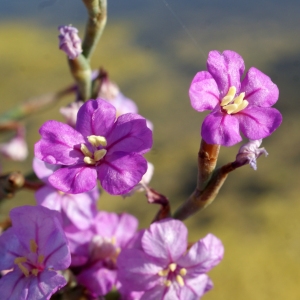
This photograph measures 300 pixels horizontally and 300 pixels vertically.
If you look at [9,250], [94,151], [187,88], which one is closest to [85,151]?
[94,151]

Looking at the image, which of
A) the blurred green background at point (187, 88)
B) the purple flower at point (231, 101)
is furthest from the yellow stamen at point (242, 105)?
the blurred green background at point (187, 88)

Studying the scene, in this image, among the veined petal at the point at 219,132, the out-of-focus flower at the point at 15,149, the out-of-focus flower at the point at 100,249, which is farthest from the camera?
the out-of-focus flower at the point at 15,149

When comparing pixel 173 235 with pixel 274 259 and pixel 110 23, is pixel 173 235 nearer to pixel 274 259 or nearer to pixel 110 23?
pixel 274 259

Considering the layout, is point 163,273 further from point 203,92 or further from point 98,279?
point 203,92

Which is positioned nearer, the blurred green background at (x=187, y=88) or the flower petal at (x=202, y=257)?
the flower petal at (x=202, y=257)

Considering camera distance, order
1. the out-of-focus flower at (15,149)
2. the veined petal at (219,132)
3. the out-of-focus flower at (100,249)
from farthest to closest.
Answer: the out-of-focus flower at (15,149), the out-of-focus flower at (100,249), the veined petal at (219,132)

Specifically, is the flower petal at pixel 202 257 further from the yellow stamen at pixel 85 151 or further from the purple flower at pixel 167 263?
the yellow stamen at pixel 85 151

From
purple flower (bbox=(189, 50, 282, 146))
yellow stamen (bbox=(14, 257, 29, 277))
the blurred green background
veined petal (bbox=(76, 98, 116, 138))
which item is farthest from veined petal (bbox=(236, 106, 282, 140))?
the blurred green background
